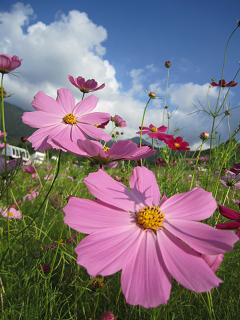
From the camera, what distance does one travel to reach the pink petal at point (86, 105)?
0.92 m

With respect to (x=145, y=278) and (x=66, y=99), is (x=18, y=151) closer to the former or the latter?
(x=66, y=99)

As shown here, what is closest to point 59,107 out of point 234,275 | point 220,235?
point 220,235

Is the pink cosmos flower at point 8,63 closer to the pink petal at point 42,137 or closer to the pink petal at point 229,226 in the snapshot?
the pink petal at point 42,137

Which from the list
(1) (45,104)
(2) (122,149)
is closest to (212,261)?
(2) (122,149)

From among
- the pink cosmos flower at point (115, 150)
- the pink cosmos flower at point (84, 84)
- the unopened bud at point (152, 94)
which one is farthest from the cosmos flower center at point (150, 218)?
the unopened bud at point (152, 94)

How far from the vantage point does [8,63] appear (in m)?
1.17

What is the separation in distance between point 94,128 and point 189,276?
1.50ft

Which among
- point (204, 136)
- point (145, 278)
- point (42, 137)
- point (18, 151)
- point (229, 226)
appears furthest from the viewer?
point (18, 151)

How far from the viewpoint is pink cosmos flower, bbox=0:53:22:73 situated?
1171mm

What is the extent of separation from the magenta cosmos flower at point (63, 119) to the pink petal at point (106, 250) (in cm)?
28

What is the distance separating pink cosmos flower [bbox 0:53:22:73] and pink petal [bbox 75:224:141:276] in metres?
0.82

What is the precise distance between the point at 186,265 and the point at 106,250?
0.10 meters

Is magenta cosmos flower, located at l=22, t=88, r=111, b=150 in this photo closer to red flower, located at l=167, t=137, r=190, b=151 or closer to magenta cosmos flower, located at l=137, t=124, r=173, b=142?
magenta cosmos flower, located at l=137, t=124, r=173, b=142

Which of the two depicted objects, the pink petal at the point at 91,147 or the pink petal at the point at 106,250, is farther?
the pink petal at the point at 91,147
